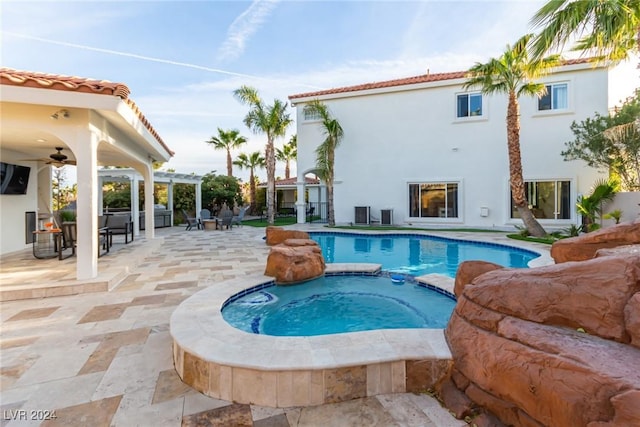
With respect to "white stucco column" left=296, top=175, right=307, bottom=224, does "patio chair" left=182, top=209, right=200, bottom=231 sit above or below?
below

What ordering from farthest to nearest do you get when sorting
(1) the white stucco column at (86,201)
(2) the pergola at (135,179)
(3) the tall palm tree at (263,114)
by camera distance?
1. (3) the tall palm tree at (263,114)
2. (2) the pergola at (135,179)
3. (1) the white stucco column at (86,201)

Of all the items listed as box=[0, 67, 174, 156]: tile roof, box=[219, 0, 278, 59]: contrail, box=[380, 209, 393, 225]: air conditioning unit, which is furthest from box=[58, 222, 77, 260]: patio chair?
box=[380, 209, 393, 225]: air conditioning unit

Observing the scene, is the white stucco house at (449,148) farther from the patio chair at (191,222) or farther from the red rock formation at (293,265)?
the red rock formation at (293,265)

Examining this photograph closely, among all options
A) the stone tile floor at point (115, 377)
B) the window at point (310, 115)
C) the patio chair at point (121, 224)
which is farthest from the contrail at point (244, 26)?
the stone tile floor at point (115, 377)

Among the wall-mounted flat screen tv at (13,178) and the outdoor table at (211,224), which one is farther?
the outdoor table at (211,224)

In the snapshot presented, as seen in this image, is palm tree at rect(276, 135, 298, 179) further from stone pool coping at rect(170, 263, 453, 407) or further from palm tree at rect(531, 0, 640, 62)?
stone pool coping at rect(170, 263, 453, 407)

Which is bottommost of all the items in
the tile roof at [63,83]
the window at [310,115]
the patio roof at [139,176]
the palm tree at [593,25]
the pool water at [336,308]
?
the pool water at [336,308]

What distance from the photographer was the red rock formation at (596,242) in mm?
4312

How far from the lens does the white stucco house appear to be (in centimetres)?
1373

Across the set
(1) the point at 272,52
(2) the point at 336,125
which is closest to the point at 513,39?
(2) the point at 336,125

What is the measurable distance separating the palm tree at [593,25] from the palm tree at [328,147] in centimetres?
959

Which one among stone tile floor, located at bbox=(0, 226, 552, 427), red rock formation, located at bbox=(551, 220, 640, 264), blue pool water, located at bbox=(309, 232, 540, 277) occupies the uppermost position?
red rock formation, located at bbox=(551, 220, 640, 264)

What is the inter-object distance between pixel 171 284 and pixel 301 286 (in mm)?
2587

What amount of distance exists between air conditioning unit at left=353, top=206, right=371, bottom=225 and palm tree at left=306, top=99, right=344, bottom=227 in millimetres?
1342
